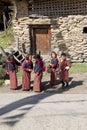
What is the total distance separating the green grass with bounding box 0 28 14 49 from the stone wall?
11.0 feet

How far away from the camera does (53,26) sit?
1822cm

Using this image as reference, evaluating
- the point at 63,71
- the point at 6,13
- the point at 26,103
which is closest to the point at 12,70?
the point at 63,71

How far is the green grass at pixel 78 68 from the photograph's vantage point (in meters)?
16.8

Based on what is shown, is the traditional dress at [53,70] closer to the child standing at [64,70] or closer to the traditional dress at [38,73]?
the child standing at [64,70]

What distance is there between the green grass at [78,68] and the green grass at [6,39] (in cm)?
524

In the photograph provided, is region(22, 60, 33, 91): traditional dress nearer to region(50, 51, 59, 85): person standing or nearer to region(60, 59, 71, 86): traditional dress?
region(50, 51, 59, 85): person standing

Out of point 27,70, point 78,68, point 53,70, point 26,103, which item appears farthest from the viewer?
point 78,68

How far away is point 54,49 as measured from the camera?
1848cm

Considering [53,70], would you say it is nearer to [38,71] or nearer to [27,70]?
[38,71]

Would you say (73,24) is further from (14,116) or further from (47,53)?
(14,116)

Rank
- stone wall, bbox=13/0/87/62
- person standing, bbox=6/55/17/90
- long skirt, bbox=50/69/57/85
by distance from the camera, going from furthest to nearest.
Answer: stone wall, bbox=13/0/87/62
long skirt, bbox=50/69/57/85
person standing, bbox=6/55/17/90

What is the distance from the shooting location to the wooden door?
732 inches

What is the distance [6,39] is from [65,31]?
20.6 ft

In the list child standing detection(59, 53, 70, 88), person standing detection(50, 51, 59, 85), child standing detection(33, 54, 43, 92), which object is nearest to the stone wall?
person standing detection(50, 51, 59, 85)
